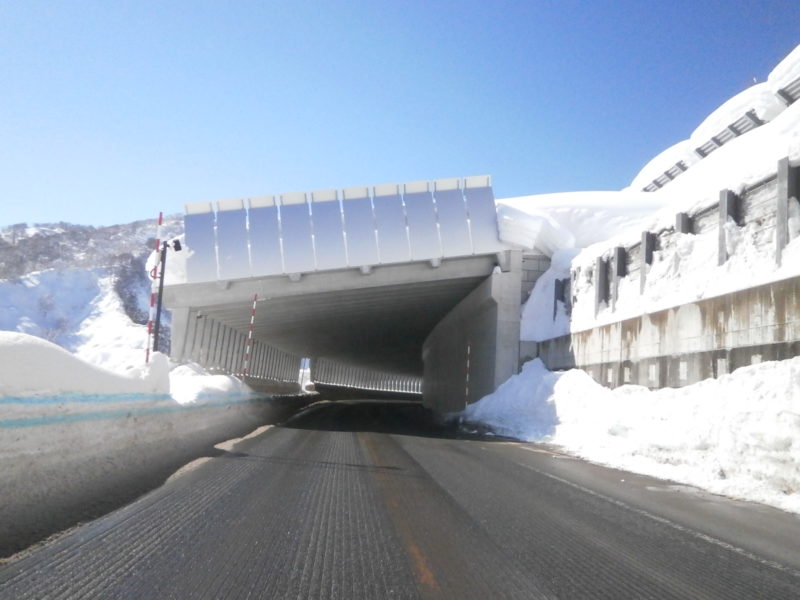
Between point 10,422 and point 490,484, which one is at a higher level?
point 10,422

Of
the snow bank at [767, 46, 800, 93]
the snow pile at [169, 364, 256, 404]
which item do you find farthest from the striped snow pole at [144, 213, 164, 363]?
the snow bank at [767, 46, 800, 93]

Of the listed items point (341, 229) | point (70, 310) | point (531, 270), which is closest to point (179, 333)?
point (341, 229)

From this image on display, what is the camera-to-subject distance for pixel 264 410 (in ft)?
68.5

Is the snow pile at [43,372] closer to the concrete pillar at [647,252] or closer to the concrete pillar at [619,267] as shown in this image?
the concrete pillar at [647,252]

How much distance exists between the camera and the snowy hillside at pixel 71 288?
138ft

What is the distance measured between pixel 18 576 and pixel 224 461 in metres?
5.53

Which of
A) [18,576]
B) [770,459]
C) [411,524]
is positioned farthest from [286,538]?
[770,459]

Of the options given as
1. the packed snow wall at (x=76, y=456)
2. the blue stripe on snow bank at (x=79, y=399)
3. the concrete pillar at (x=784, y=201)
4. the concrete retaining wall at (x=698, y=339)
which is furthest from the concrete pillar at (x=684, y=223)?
the blue stripe on snow bank at (x=79, y=399)

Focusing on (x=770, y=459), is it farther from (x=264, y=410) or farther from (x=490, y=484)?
(x=264, y=410)

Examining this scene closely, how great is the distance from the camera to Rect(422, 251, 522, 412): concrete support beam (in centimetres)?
2284

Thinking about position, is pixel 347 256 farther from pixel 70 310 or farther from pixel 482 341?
pixel 70 310

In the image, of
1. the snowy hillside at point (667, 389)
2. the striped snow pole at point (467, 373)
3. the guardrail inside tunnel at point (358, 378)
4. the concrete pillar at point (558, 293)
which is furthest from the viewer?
the guardrail inside tunnel at point (358, 378)

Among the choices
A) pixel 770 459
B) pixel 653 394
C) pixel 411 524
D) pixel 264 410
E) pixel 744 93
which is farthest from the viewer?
pixel 744 93

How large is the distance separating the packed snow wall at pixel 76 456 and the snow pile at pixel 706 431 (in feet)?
24.4
